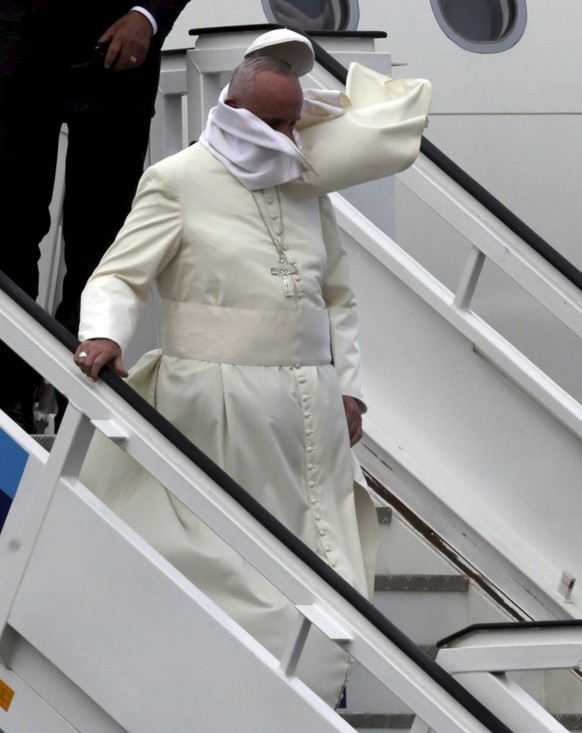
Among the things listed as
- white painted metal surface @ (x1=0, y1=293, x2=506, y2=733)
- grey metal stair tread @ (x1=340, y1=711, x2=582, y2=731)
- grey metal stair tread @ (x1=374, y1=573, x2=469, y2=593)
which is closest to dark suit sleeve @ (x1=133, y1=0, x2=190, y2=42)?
white painted metal surface @ (x1=0, y1=293, x2=506, y2=733)

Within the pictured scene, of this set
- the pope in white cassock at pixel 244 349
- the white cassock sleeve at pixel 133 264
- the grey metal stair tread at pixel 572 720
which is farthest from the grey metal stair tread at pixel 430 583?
the white cassock sleeve at pixel 133 264

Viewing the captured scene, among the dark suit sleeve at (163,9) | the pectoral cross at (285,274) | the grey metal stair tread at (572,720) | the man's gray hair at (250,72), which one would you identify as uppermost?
the man's gray hair at (250,72)

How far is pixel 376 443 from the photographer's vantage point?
4.34 metres

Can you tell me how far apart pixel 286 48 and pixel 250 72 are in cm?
12

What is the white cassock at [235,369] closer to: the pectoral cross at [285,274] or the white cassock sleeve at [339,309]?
the pectoral cross at [285,274]

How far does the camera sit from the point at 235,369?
325 centimetres

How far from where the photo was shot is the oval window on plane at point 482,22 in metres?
6.41

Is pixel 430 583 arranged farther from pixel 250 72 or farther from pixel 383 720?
pixel 250 72

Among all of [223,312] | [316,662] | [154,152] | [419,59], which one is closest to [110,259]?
[223,312]

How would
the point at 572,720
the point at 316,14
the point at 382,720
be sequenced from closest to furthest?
the point at 382,720, the point at 572,720, the point at 316,14

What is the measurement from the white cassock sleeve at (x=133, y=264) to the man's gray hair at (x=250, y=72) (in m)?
0.24

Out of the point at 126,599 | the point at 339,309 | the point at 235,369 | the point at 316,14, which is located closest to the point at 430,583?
the point at 339,309

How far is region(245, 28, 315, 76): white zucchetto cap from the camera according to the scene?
10.6ft

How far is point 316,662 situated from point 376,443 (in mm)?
1342
